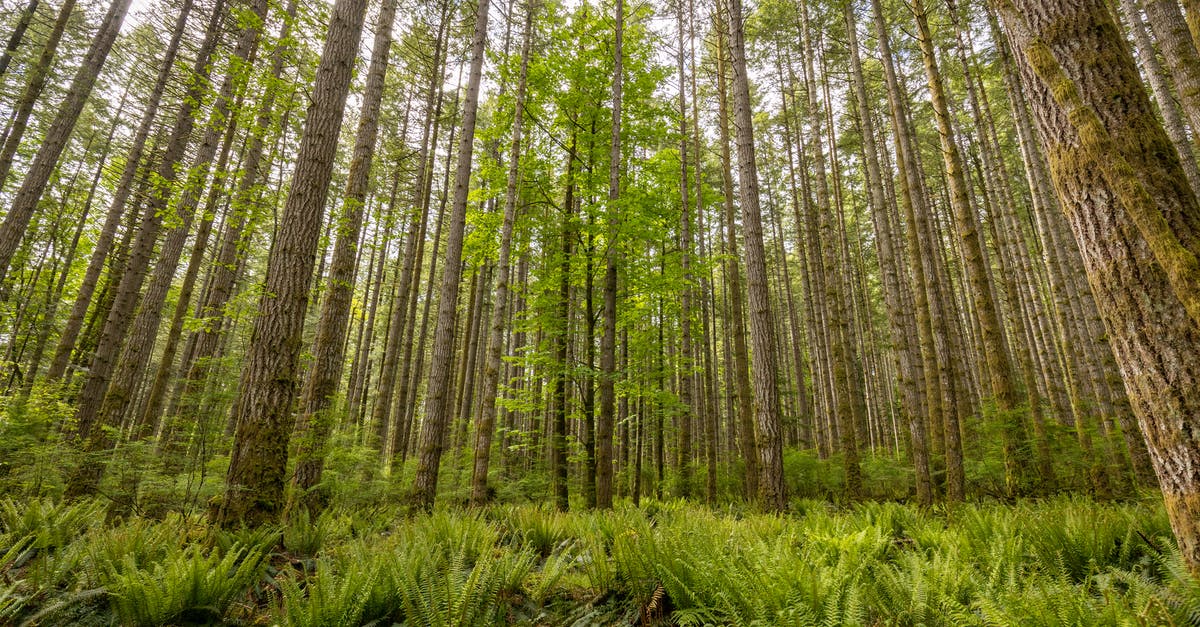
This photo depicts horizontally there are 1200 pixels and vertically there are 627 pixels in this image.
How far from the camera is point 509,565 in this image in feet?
11.6

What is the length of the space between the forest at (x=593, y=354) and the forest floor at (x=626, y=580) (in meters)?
0.03

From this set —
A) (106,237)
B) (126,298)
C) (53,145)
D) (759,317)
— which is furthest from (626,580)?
(53,145)

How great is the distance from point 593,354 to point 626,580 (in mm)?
6304

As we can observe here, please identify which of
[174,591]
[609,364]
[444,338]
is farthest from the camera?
[609,364]

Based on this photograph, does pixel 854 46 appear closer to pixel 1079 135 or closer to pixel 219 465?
pixel 1079 135

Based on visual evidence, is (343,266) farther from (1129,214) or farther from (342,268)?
(1129,214)

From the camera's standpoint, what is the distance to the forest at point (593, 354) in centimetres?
254

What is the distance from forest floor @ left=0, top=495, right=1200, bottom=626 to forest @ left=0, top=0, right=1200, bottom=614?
3cm

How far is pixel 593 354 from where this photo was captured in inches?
379

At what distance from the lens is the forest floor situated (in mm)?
2379

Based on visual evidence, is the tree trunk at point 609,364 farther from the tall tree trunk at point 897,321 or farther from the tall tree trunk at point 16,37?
the tall tree trunk at point 16,37


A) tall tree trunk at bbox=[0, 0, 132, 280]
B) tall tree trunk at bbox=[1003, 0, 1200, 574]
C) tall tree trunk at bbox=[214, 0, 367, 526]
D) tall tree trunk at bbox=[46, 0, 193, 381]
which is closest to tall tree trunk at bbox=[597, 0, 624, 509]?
tall tree trunk at bbox=[214, 0, 367, 526]

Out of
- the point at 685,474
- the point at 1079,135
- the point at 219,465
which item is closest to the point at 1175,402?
the point at 1079,135

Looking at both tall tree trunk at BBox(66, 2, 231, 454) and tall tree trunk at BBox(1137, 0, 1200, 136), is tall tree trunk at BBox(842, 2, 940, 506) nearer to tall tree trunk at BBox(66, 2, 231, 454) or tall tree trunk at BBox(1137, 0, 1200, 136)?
tall tree trunk at BBox(1137, 0, 1200, 136)
